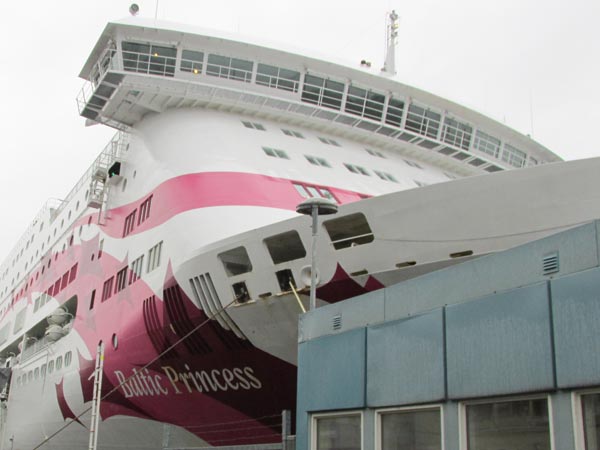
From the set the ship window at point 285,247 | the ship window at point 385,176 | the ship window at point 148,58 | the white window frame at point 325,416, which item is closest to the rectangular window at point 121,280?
the ship window at point 148,58

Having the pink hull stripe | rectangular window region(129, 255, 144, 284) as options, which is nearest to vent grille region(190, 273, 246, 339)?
the pink hull stripe

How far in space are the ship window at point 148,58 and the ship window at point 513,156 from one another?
9911 millimetres

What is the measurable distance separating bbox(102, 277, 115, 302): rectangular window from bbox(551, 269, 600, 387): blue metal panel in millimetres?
14185

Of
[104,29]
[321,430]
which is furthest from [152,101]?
[321,430]

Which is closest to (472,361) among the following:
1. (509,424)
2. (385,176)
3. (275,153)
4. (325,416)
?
(509,424)

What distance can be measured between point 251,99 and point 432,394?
512 inches

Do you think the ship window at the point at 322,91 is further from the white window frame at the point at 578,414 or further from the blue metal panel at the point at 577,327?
the white window frame at the point at 578,414

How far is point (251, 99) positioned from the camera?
17.4 m

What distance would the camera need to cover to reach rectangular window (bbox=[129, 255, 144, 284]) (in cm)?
1529

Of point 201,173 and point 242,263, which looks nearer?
point 242,263

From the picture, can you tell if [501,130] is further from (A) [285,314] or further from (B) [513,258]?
(B) [513,258]

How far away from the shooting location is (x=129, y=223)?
672 inches

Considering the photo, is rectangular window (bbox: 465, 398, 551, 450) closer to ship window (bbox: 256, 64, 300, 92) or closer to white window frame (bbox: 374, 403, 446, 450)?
white window frame (bbox: 374, 403, 446, 450)

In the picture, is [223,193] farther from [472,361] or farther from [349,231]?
[472,361]
